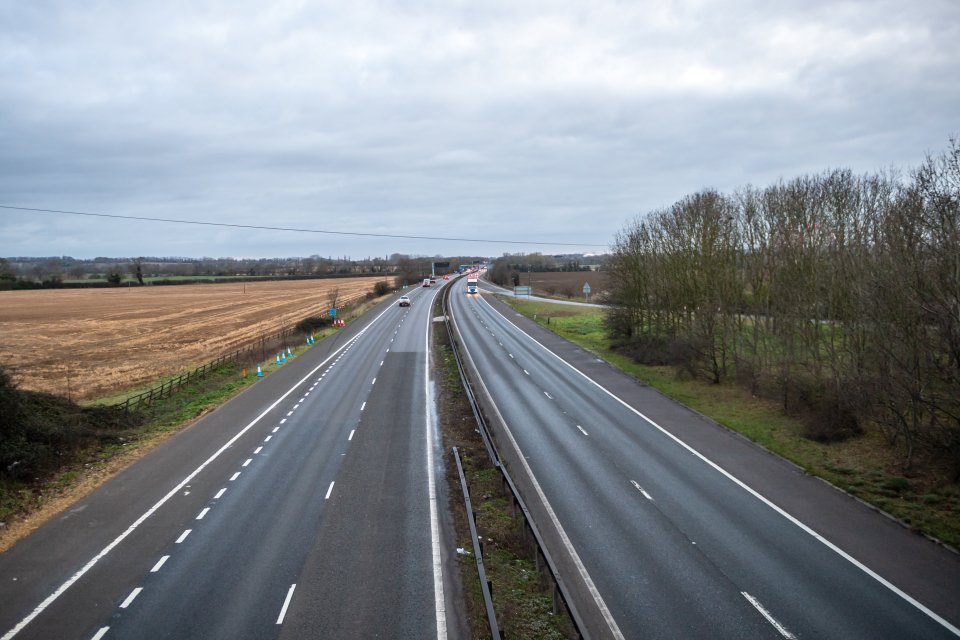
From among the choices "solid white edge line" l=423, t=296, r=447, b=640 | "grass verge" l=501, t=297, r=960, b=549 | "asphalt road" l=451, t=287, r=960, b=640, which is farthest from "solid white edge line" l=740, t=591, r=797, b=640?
"solid white edge line" l=423, t=296, r=447, b=640

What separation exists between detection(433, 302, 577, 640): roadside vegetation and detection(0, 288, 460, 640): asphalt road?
1.67ft

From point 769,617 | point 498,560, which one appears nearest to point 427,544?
point 498,560

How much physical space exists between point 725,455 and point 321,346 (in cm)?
3566

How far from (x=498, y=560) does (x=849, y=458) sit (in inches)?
514

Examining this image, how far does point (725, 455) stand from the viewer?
20.1 m

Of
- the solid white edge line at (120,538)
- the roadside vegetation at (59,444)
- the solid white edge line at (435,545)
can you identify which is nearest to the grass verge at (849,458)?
the solid white edge line at (435,545)

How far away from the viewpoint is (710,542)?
13703 millimetres

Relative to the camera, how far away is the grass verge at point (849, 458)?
48.9ft

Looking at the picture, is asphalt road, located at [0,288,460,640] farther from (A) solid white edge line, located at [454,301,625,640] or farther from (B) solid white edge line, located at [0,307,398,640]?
(A) solid white edge line, located at [454,301,625,640]

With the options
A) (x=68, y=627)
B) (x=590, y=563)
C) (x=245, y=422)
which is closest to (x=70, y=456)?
(x=245, y=422)

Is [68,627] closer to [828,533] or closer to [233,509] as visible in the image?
[233,509]

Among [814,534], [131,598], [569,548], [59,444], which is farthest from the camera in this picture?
[59,444]

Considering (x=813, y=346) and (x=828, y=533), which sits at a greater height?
(x=813, y=346)

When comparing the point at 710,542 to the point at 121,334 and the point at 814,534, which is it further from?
the point at 121,334
